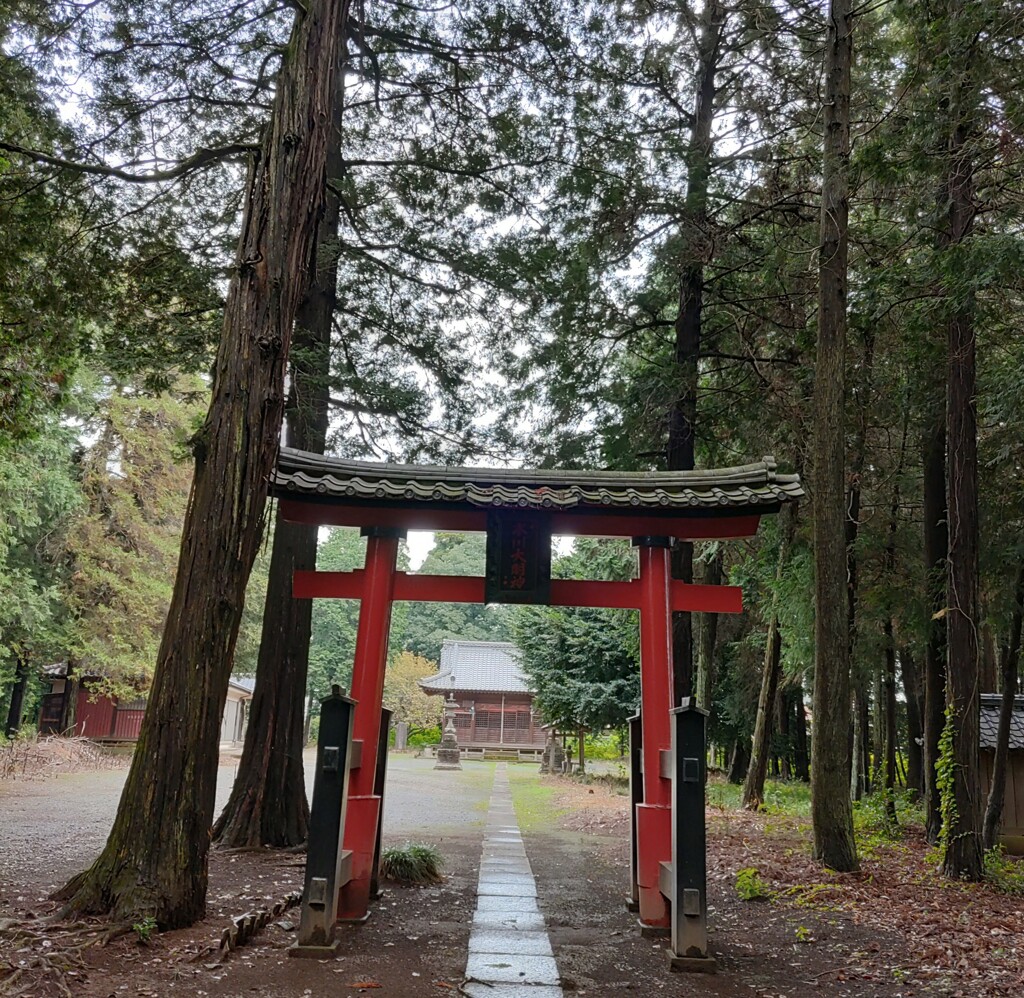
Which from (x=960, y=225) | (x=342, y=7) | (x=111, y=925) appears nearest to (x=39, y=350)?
(x=342, y=7)

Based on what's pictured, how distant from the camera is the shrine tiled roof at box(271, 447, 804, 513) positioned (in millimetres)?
5895

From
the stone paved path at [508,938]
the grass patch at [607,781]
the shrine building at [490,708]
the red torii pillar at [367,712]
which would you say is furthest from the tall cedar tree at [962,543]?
the shrine building at [490,708]

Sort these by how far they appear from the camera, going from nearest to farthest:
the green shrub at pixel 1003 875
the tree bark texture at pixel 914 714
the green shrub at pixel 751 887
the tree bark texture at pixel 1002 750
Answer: the green shrub at pixel 751 887 → the green shrub at pixel 1003 875 → the tree bark texture at pixel 1002 750 → the tree bark texture at pixel 914 714

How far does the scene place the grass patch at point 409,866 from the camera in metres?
6.92

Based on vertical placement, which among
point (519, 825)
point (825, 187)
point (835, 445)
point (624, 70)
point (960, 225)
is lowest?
point (519, 825)

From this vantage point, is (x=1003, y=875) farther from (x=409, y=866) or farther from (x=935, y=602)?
(x=409, y=866)

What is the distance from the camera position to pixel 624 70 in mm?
10461

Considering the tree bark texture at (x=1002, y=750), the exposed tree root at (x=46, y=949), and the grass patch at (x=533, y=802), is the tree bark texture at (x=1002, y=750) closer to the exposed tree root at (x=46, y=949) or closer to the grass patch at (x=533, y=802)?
the grass patch at (x=533, y=802)

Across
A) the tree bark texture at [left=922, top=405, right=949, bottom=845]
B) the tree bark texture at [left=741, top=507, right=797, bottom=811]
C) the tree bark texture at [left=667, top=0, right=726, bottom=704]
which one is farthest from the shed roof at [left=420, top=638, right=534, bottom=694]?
the tree bark texture at [left=922, top=405, right=949, bottom=845]

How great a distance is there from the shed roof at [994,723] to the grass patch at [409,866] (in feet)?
25.4

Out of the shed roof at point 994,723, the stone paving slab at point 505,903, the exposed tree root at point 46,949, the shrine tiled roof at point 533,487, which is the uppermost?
the shrine tiled roof at point 533,487

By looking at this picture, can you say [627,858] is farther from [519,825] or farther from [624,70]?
[624,70]

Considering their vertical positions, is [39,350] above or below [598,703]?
above

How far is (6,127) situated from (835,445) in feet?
30.9
